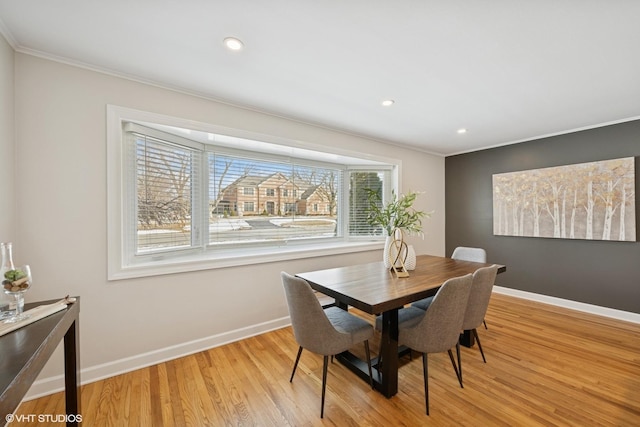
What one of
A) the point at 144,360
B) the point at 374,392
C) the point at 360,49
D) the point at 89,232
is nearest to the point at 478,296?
the point at 374,392

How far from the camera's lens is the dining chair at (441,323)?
65.9 inches

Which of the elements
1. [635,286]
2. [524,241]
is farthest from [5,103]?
[635,286]

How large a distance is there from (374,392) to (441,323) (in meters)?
0.73

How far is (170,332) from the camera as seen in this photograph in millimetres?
2320

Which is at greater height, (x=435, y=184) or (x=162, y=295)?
(x=435, y=184)

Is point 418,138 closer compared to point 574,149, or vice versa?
point 574,149

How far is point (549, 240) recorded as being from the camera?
12.1 ft

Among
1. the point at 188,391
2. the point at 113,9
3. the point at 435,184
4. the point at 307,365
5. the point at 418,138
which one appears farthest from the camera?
the point at 435,184

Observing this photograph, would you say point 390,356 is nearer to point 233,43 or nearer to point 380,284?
point 380,284

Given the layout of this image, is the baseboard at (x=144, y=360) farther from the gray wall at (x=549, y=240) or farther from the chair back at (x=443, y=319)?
the gray wall at (x=549, y=240)

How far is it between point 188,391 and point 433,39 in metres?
2.96

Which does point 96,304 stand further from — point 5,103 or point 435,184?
point 435,184

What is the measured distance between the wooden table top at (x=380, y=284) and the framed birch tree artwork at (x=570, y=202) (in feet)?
5.91

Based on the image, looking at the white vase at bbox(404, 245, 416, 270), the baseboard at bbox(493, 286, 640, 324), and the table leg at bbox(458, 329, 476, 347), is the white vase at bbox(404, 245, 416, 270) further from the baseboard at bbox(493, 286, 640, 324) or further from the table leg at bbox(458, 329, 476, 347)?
the baseboard at bbox(493, 286, 640, 324)
